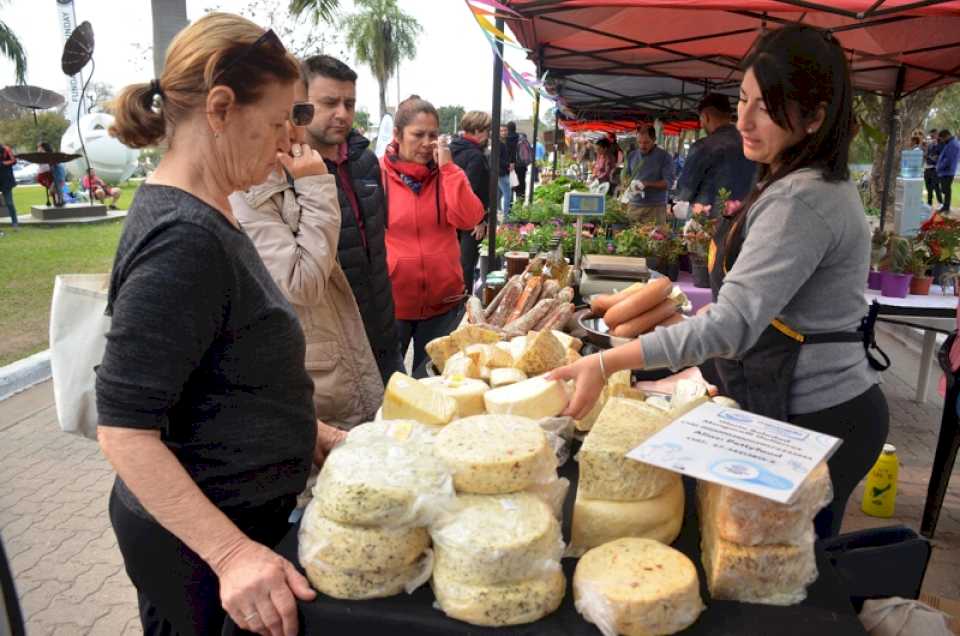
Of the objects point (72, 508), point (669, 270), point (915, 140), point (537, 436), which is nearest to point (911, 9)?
point (669, 270)

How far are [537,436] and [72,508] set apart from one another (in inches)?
138

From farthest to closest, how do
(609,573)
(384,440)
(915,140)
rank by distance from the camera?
(915,140), (384,440), (609,573)

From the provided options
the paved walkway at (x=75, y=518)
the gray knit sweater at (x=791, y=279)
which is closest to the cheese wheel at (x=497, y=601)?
the gray knit sweater at (x=791, y=279)

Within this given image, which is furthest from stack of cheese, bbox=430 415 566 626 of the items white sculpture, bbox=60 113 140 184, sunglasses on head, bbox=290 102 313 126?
white sculpture, bbox=60 113 140 184

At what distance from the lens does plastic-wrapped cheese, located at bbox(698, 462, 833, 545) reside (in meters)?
1.16

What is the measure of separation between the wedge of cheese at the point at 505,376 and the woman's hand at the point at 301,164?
90 cm

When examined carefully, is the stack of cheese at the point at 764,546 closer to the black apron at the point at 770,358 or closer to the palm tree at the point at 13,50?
the black apron at the point at 770,358

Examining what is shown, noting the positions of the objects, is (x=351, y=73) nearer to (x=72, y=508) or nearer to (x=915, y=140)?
(x=72, y=508)

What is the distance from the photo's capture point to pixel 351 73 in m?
2.84

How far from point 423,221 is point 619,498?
8.85ft

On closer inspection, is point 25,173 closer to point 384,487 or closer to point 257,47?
point 257,47

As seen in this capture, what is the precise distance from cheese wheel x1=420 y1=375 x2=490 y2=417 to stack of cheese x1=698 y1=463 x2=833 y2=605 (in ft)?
2.48

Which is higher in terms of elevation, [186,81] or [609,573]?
[186,81]

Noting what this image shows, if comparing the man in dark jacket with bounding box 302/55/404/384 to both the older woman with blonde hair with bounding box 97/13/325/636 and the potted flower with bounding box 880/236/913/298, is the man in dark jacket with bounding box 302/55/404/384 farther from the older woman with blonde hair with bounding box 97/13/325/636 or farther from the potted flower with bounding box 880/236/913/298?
the potted flower with bounding box 880/236/913/298
